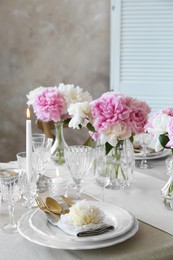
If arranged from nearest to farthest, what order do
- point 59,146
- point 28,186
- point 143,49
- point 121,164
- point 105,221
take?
point 105,221, point 28,186, point 121,164, point 59,146, point 143,49

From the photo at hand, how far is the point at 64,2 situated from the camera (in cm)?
362

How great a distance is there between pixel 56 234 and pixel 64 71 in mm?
2495

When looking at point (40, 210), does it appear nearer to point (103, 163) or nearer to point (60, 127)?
point (103, 163)

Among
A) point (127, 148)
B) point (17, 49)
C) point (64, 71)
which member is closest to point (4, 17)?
point (17, 49)

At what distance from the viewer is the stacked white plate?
1.26 m

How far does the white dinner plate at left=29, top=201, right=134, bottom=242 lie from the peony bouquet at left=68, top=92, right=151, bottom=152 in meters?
0.29

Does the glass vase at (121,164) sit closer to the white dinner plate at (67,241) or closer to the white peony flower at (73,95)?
the white peony flower at (73,95)

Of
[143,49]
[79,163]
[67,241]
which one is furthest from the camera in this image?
[143,49]

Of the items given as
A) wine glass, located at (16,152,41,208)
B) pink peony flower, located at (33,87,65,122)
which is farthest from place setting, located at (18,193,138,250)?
pink peony flower, located at (33,87,65,122)

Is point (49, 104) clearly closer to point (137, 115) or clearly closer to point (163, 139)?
point (137, 115)

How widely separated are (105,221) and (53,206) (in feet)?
0.55

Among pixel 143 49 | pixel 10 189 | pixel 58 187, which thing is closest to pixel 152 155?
pixel 58 187

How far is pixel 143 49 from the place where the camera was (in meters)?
3.59

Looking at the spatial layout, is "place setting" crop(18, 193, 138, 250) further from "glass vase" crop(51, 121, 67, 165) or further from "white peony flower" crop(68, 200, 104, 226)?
"glass vase" crop(51, 121, 67, 165)
